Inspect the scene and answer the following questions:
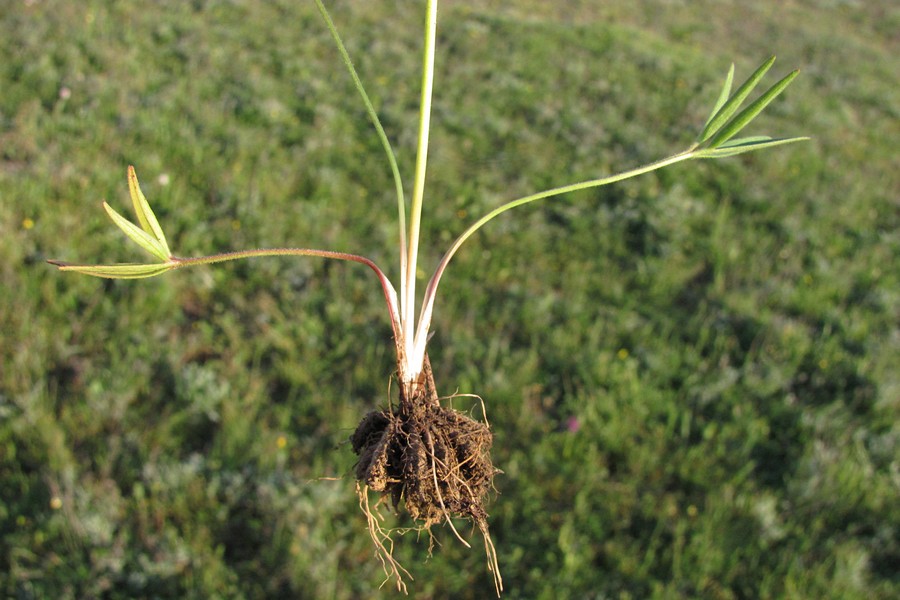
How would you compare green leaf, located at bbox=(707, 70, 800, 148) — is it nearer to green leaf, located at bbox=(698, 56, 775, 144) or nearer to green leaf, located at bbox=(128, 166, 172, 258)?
green leaf, located at bbox=(698, 56, 775, 144)

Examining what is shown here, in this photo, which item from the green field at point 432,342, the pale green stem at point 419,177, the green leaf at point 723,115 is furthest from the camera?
the green field at point 432,342

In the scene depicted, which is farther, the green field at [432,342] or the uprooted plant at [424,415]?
the green field at [432,342]

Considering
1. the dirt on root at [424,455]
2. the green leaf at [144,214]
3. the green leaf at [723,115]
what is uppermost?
the green leaf at [723,115]

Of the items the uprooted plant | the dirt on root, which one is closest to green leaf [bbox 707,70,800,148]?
the uprooted plant

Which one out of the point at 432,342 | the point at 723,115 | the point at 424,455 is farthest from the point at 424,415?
the point at 432,342

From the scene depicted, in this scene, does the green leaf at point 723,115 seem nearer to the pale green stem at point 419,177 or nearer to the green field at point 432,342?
the pale green stem at point 419,177

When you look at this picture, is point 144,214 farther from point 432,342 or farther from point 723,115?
point 432,342

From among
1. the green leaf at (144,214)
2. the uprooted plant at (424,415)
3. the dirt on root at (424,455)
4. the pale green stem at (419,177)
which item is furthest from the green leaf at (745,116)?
the green leaf at (144,214)
